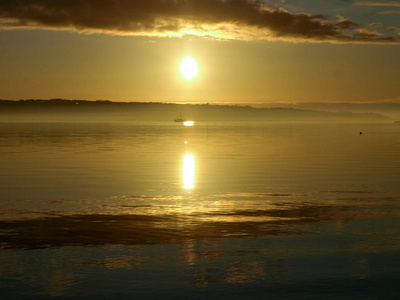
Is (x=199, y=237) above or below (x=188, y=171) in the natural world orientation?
below

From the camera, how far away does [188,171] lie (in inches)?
1794

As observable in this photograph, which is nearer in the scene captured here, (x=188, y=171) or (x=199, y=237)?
(x=199, y=237)

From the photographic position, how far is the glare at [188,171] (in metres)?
36.9

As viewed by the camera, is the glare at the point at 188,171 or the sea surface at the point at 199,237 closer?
the sea surface at the point at 199,237

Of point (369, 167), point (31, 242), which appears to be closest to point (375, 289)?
point (31, 242)

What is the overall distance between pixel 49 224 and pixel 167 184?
14.3 metres

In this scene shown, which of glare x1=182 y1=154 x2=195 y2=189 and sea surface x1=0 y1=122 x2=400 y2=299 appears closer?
sea surface x1=0 y1=122 x2=400 y2=299

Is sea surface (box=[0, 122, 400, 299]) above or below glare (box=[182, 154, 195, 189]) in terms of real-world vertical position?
below

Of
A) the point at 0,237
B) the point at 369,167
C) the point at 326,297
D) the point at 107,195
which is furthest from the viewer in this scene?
the point at 369,167

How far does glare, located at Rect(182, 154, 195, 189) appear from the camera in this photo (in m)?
36.9

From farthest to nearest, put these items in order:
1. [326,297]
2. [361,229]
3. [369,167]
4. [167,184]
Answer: [369,167] → [167,184] → [361,229] → [326,297]

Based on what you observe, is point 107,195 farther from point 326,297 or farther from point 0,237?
point 326,297

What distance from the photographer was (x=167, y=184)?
3688 cm

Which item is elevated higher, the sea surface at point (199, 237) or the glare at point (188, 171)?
the glare at point (188, 171)
